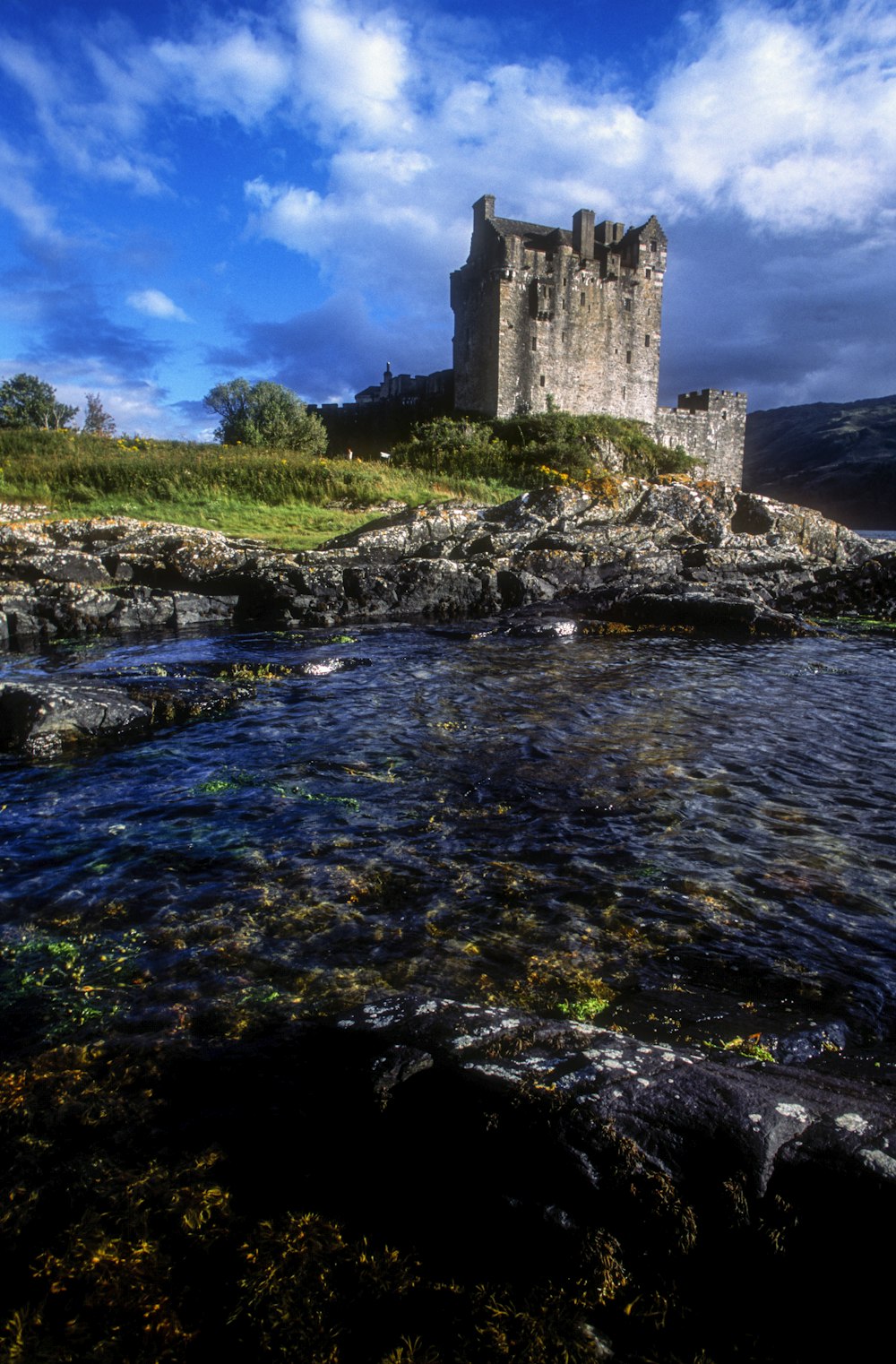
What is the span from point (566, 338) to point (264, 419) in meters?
21.3

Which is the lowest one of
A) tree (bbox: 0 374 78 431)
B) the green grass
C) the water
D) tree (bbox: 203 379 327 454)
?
the water

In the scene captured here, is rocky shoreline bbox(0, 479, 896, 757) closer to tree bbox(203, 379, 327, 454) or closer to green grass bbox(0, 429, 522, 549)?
green grass bbox(0, 429, 522, 549)

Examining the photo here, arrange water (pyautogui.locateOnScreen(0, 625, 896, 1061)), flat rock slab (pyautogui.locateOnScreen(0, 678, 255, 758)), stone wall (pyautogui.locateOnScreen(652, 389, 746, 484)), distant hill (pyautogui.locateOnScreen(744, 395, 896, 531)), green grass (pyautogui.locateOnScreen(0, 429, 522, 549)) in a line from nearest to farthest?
water (pyautogui.locateOnScreen(0, 625, 896, 1061))
flat rock slab (pyautogui.locateOnScreen(0, 678, 255, 758))
green grass (pyautogui.locateOnScreen(0, 429, 522, 549))
stone wall (pyautogui.locateOnScreen(652, 389, 746, 484))
distant hill (pyautogui.locateOnScreen(744, 395, 896, 531))

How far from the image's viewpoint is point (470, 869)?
487cm

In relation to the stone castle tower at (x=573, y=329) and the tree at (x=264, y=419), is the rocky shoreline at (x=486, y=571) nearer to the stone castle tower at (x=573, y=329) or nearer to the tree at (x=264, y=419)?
the tree at (x=264, y=419)

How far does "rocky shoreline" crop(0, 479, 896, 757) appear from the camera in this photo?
1658cm

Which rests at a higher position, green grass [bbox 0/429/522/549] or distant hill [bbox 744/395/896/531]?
distant hill [bbox 744/395/896/531]

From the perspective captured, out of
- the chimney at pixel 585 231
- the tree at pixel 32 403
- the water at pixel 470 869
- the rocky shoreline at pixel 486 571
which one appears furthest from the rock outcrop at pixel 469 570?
the tree at pixel 32 403

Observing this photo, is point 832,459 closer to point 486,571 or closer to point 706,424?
point 706,424

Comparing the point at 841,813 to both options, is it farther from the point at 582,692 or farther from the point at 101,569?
the point at 101,569

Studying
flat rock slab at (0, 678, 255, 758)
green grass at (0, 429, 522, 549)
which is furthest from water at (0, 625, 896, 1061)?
green grass at (0, 429, 522, 549)

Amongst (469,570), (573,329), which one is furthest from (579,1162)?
(573,329)

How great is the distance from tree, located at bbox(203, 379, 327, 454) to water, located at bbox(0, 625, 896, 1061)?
33.2 m

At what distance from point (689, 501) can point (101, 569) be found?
18.5m
